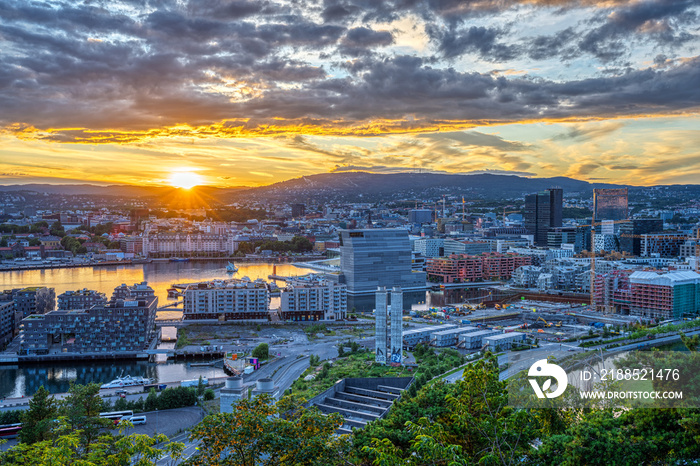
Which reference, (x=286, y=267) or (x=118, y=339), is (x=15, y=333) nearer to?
(x=118, y=339)

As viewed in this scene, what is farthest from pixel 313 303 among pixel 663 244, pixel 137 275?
pixel 663 244

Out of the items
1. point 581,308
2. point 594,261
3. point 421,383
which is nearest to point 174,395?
point 421,383

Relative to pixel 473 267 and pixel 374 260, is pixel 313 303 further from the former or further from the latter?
pixel 473 267

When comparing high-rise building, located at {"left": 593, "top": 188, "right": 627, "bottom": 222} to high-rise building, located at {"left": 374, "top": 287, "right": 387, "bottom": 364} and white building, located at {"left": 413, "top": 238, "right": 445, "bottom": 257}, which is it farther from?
high-rise building, located at {"left": 374, "top": 287, "right": 387, "bottom": 364}

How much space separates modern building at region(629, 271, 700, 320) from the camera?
1427 centimetres

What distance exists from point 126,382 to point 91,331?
2.30m

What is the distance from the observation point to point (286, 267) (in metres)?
27.0

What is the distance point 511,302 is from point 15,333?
40.0 feet

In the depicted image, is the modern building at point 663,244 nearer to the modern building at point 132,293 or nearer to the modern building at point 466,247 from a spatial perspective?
the modern building at point 466,247

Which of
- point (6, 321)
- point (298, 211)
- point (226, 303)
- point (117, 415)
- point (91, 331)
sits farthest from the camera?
point (298, 211)

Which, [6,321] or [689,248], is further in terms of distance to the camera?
[689,248]

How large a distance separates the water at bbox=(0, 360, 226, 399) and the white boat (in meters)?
0.20

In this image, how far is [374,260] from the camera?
1847 centimetres

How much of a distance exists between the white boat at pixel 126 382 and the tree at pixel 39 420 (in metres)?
2.83
